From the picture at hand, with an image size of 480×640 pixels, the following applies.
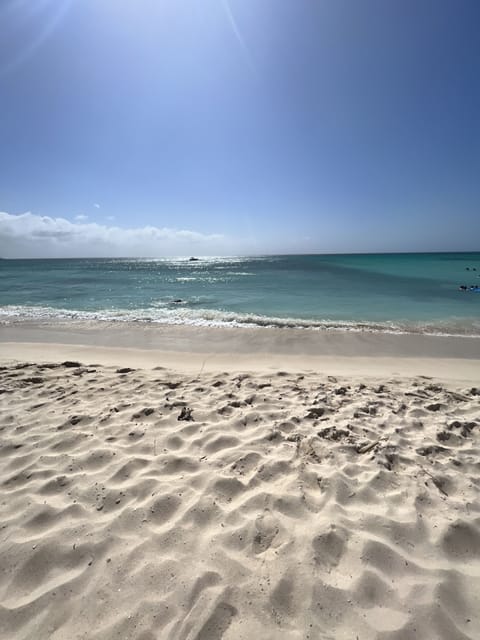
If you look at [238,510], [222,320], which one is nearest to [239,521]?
[238,510]

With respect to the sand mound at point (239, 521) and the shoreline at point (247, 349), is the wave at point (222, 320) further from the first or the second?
the sand mound at point (239, 521)

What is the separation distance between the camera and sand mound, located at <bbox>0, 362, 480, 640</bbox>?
2.09 meters

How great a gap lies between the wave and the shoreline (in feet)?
3.07

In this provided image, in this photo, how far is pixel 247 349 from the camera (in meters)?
9.34

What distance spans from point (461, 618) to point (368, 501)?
3.33ft

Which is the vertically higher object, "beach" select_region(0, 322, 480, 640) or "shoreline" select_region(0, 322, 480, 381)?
"beach" select_region(0, 322, 480, 640)

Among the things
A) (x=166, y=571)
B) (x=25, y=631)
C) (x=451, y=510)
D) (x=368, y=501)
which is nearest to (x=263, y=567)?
(x=166, y=571)

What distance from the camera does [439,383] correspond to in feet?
20.9

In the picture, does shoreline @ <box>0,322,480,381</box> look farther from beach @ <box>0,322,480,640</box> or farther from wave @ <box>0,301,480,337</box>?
beach @ <box>0,322,480,640</box>

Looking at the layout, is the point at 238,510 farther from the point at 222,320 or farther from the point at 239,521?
the point at 222,320

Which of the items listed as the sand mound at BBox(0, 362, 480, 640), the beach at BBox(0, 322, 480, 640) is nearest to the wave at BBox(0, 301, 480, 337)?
the beach at BBox(0, 322, 480, 640)

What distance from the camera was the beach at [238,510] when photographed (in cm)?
211

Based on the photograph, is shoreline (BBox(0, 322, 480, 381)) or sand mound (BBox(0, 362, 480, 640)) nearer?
sand mound (BBox(0, 362, 480, 640))

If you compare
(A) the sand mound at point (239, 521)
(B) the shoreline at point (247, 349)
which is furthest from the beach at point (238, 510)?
(B) the shoreline at point (247, 349)
